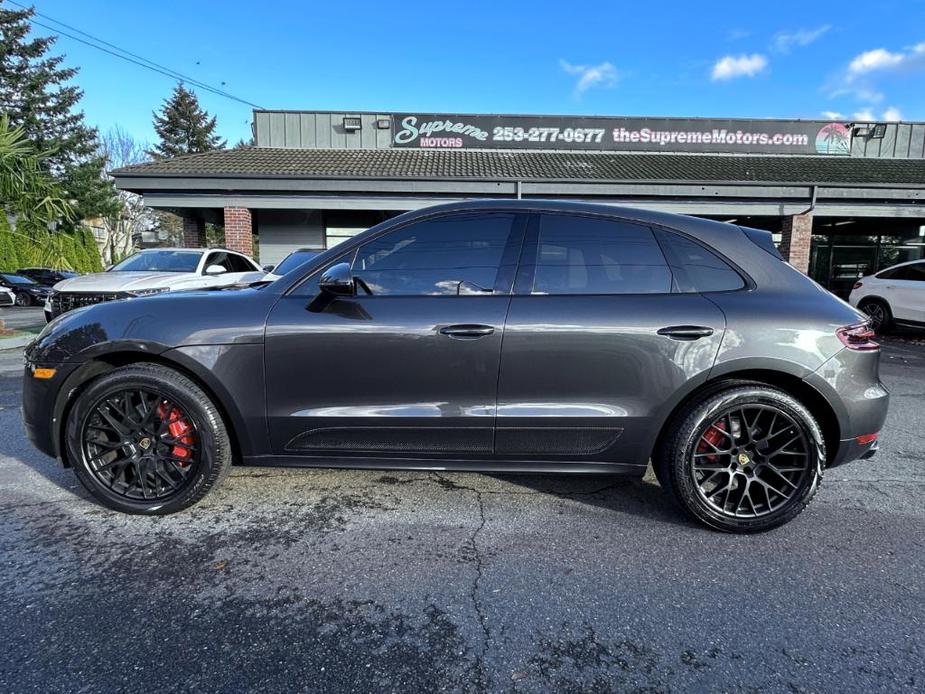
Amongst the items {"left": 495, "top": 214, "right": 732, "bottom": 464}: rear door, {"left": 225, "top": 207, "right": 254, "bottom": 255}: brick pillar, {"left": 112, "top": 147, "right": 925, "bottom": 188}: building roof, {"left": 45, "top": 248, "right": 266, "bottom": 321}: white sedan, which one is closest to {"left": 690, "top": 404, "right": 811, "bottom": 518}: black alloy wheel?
{"left": 495, "top": 214, "right": 732, "bottom": 464}: rear door

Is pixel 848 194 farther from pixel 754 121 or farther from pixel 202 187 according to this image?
pixel 202 187

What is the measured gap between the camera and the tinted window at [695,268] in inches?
107

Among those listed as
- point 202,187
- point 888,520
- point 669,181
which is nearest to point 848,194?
point 669,181

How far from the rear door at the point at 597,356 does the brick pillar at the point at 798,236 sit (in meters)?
12.7

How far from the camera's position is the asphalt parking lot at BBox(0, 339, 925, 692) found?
179 centimetres

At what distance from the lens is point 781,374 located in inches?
104

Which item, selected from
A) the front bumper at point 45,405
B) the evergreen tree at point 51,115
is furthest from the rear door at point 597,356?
the evergreen tree at point 51,115

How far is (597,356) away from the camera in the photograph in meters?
2.60

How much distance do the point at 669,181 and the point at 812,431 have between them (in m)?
11.5

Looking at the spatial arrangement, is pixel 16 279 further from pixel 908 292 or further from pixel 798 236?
pixel 908 292

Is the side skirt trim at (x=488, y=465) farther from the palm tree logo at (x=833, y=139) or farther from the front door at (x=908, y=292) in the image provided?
the palm tree logo at (x=833, y=139)

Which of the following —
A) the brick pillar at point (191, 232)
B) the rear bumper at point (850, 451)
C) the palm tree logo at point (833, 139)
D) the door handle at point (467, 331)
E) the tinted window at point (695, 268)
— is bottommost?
the rear bumper at point (850, 451)

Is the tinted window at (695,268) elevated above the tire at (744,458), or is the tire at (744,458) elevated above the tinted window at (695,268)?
the tinted window at (695,268)

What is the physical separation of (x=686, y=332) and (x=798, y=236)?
43.5 ft
